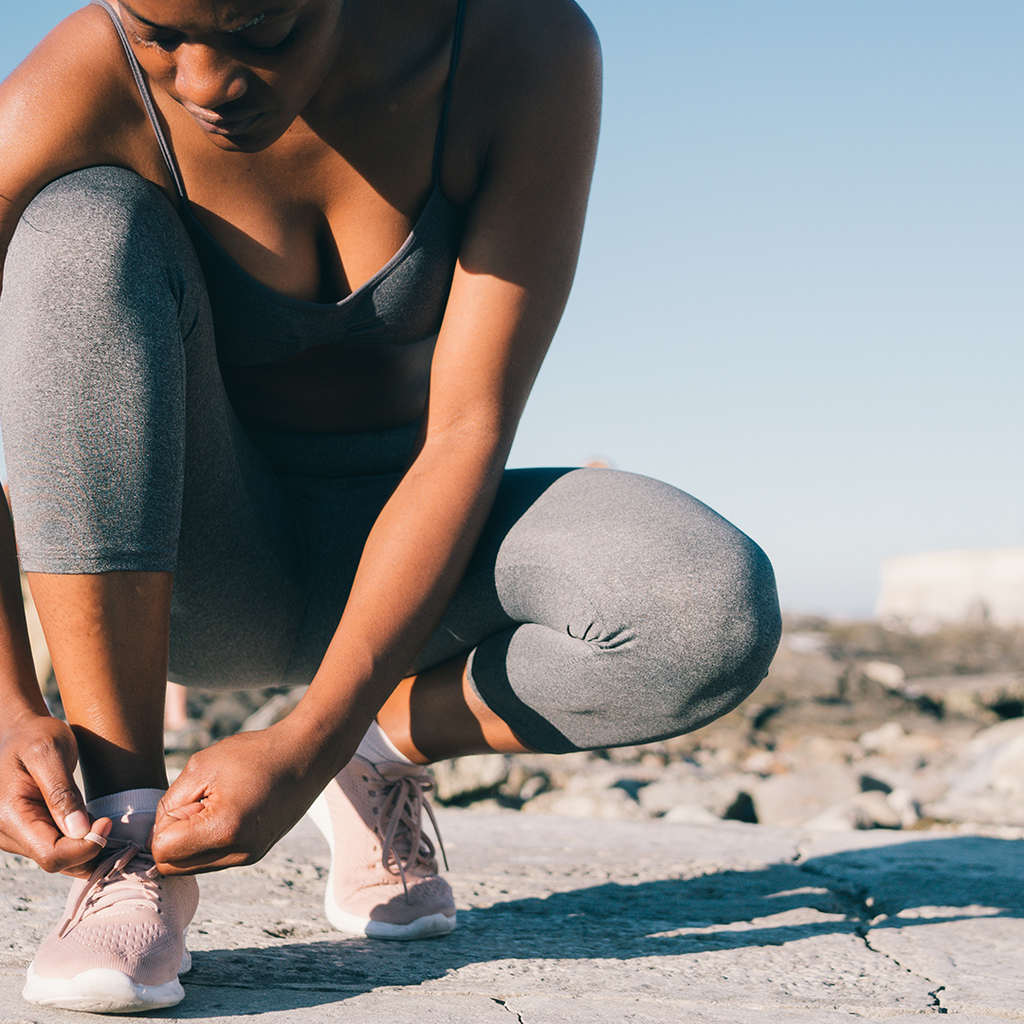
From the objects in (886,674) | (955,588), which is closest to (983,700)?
(886,674)

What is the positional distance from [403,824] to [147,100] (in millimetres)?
987

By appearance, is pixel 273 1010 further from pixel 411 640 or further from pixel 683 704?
pixel 683 704

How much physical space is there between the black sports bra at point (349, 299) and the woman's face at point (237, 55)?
0.78 feet

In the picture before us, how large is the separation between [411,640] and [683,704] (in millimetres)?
369

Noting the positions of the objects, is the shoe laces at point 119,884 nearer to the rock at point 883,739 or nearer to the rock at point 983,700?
the rock at point 883,739

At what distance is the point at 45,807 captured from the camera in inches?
40.7

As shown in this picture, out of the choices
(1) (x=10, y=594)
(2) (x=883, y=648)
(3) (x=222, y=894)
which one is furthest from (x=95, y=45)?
(2) (x=883, y=648)

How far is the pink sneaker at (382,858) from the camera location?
145 centimetres

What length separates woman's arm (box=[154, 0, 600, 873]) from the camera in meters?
1.15

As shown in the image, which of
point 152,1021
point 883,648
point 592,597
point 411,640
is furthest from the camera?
point 883,648

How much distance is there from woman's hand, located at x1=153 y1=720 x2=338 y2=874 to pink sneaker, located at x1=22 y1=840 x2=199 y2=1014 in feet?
0.21

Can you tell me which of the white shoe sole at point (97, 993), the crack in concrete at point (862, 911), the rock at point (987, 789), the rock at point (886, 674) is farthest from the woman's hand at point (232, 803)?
the rock at point (886, 674)

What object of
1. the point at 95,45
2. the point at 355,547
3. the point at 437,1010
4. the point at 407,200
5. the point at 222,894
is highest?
the point at 95,45

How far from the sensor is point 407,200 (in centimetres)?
137
